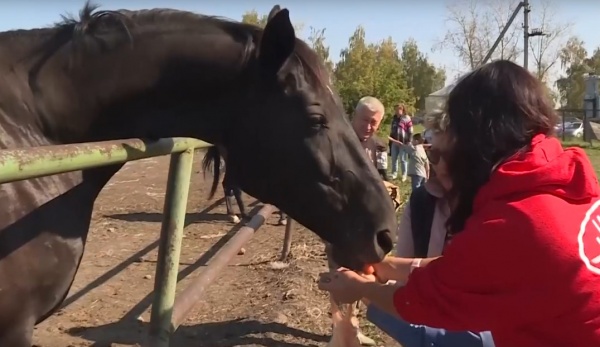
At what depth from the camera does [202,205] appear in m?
11.0

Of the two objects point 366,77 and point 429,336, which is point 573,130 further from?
point 429,336

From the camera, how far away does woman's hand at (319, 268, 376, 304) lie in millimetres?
2236

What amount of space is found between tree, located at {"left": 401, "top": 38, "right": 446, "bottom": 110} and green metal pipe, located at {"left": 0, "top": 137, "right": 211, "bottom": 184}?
237 ft

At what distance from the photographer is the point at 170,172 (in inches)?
105

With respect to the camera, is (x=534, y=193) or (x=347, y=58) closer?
(x=534, y=193)

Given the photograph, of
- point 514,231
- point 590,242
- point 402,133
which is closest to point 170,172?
point 514,231

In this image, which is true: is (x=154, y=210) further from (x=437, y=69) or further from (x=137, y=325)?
(x=437, y=69)

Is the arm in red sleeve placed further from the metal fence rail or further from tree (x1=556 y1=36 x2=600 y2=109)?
tree (x1=556 y1=36 x2=600 y2=109)

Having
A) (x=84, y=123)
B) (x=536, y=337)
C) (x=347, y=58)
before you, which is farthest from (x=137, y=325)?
(x=347, y=58)

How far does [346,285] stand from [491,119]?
2.37ft

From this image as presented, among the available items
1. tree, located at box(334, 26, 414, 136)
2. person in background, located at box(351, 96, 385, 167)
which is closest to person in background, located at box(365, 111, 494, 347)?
person in background, located at box(351, 96, 385, 167)

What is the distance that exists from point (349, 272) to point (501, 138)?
69 cm

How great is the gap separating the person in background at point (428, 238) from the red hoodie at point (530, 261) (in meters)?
0.34

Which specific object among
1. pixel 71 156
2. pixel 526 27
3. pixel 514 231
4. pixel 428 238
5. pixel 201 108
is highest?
pixel 526 27
